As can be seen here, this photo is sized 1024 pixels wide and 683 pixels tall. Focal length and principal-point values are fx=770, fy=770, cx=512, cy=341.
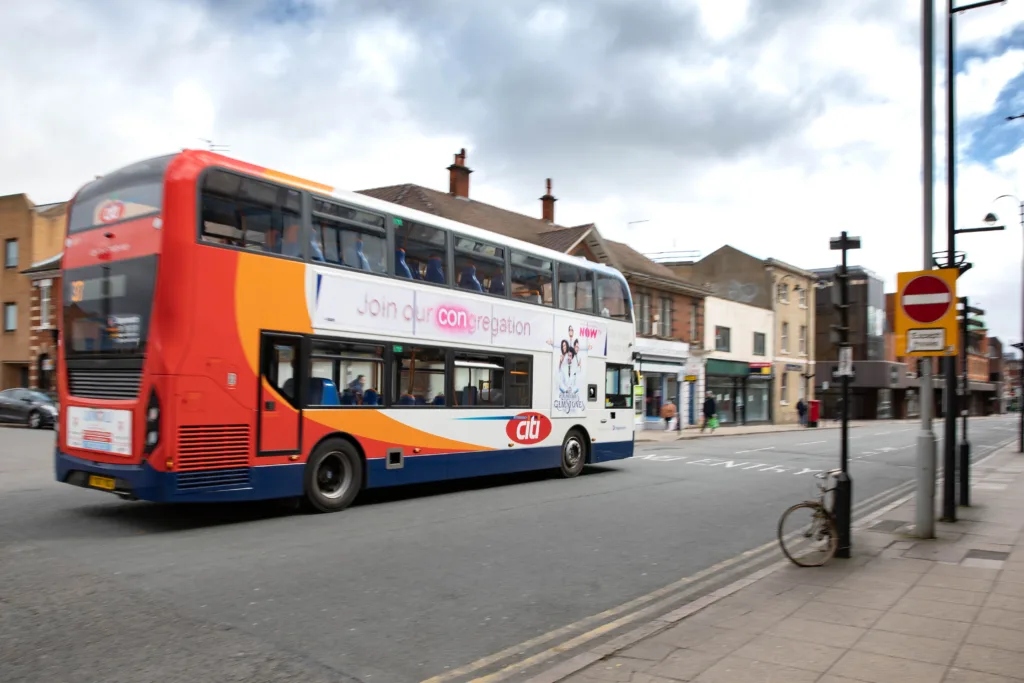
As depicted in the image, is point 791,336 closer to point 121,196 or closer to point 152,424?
point 121,196

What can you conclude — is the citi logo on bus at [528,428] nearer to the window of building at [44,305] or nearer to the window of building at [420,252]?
A: the window of building at [420,252]

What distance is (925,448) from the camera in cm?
891

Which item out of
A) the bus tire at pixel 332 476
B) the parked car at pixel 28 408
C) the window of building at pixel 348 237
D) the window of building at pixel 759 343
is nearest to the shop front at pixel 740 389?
the window of building at pixel 759 343

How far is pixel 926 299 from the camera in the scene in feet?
29.8

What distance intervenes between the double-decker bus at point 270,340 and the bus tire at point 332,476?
0.03 meters

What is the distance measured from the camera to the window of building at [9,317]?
121ft

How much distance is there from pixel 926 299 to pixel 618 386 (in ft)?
27.1

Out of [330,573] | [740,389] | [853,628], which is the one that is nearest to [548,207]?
[740,389]

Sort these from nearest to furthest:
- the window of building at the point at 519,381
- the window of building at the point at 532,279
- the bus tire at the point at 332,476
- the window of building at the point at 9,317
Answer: the bus tire at the point at 332,476 → the window of building at the point at 519,381 → the window of building at the point at 532,279 → the window of building at the point at 9,317

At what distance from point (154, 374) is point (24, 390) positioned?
24.2 metres

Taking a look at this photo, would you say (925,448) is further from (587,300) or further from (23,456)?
(23,456)

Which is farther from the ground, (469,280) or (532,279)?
(532,279)

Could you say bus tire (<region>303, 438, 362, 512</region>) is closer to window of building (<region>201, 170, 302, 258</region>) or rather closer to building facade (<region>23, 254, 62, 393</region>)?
window of building (<region>201, 170, 302, 258</region>)

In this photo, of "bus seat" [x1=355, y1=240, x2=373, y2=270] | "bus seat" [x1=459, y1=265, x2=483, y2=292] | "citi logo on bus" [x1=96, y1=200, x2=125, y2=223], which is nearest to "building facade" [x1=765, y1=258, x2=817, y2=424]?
"bus seat" [x1=459, y1=265, x2=483, y2=292]
